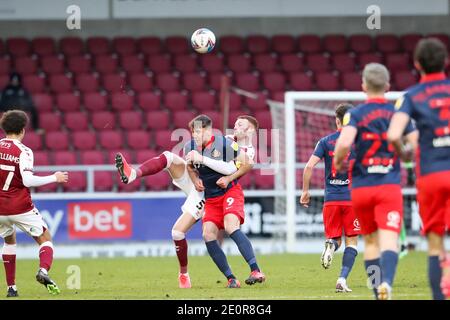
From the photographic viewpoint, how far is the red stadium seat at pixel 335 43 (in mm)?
22859

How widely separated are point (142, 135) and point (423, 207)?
12849 mm

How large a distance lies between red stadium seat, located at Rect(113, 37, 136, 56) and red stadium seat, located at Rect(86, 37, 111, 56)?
21 cm

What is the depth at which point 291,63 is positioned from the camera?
73.7ft

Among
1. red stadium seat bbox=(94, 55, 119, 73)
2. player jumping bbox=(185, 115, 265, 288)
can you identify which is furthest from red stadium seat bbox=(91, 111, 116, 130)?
player jumping bbox=(185, 115, 265, 288)

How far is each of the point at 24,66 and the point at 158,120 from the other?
3.57 metres

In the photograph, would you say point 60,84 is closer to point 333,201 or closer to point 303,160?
point 303,160

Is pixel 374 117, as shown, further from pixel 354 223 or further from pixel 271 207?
pixel 271 207

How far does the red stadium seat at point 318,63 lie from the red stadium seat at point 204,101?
2.62 m

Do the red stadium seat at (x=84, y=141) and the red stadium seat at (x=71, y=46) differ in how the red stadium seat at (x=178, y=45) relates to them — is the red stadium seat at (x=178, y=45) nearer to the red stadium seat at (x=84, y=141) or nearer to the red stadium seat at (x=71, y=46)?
the red stadium seat at (x=71, y=46)

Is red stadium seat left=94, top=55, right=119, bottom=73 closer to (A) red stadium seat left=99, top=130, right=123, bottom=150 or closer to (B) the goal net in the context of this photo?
(A) red stadium seat left=99, top=130, right=123, bottom=150

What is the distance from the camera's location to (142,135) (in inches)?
786

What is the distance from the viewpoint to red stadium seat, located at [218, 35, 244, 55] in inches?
895

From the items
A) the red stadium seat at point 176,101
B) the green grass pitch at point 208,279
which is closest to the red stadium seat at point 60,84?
the red stadium seat at point 176,101

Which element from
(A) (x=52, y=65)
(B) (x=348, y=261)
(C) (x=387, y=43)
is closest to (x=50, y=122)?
(A) (x=52, y=65)
